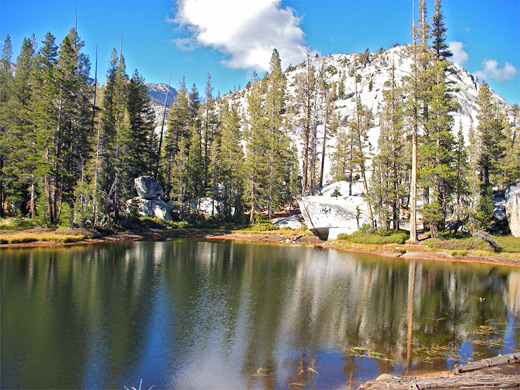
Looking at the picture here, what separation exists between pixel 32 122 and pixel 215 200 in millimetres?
27332

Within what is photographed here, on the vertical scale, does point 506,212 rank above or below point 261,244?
above

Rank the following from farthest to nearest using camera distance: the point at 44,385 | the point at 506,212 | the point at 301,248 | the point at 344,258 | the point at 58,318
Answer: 1. the point at 301,248
2. the point at 506,212
3. the point at 344,258
4. the point at 58,318
5. the point at 44,385

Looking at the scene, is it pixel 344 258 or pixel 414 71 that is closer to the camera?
pixel 344 258

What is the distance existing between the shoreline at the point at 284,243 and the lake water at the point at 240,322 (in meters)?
3.24

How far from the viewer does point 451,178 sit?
33625 millimetres

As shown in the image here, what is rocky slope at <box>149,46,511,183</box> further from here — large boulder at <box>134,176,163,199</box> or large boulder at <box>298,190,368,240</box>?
large boulder at <box>134,176,163,199</box>

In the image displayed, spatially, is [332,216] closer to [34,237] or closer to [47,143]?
[34,237]

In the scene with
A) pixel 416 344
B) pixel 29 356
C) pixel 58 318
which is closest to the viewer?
pixel 29 356

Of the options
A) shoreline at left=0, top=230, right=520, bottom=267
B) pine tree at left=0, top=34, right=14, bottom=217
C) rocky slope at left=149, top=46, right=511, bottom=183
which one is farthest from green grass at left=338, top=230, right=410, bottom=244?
rocky slope at left=149, top=46, right=511, bottom=183

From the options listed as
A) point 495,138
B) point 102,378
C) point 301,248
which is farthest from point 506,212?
point 102,378

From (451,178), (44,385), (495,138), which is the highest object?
(495,138)

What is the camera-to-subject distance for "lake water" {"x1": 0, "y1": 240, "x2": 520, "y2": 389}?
378 inches

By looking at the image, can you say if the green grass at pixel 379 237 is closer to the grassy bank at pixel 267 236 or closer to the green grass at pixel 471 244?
the grassy bank at pixel 267 236

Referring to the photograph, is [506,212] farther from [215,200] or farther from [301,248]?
[215,200]
